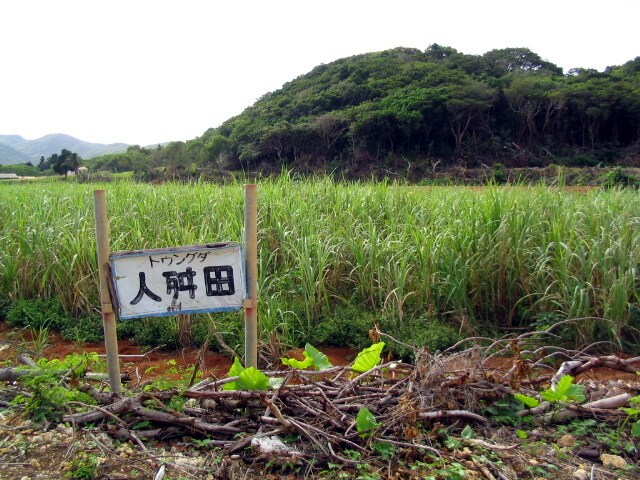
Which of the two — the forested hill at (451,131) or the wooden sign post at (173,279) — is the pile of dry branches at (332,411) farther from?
the forested hill at (451,131)

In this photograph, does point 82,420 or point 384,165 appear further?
point 384,165

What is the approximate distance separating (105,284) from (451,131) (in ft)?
83.6

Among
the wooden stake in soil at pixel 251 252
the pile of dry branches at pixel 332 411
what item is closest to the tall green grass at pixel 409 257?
the wooden stake in soil at pixel 251 252

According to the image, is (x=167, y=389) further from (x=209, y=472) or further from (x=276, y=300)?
(x=276, y=300)

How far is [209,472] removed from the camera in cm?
188

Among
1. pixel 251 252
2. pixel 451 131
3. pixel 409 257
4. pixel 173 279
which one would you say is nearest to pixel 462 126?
pixel 451 131

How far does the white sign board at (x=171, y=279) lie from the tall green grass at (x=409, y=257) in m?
1.46

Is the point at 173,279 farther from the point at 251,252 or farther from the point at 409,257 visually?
the point at 409,257

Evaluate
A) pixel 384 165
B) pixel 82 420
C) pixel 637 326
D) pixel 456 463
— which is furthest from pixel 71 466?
pixel 384 165

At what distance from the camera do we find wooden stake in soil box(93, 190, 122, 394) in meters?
2.26

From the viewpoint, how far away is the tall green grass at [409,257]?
4070 millimetres

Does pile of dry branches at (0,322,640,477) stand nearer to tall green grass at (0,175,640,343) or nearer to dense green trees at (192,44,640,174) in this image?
tall green grass at (0,175,640,343)

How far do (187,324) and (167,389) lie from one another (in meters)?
1.75

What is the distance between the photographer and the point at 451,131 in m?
26.0
